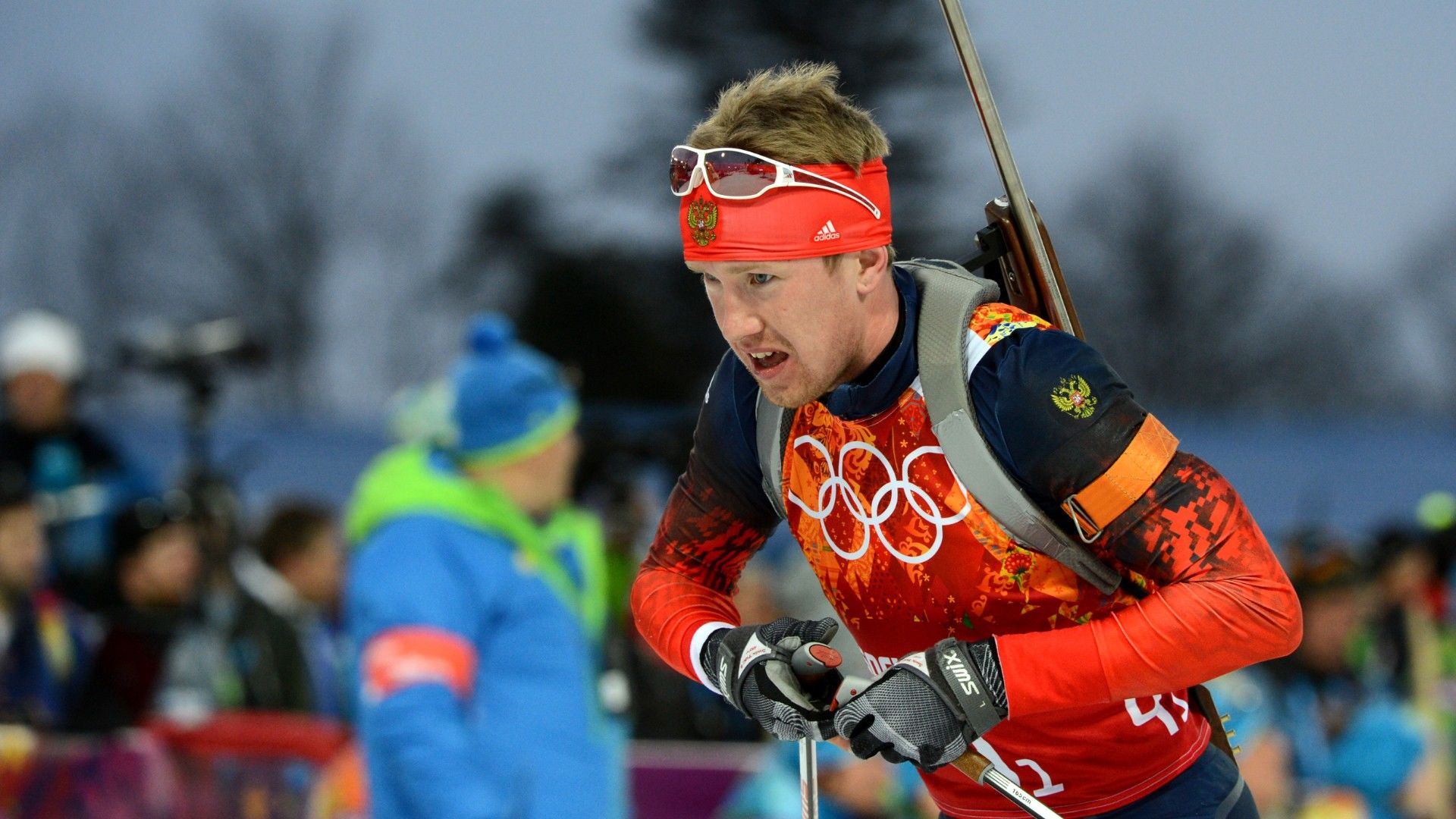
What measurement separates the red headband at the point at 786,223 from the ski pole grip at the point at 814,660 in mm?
617

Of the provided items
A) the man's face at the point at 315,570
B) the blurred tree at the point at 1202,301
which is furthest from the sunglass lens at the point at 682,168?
the blurred tree at the point at 1202,301

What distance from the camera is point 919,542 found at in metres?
2.47

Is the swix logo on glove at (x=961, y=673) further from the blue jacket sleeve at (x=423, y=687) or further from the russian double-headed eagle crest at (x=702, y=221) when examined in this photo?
the blue jacket sleeve at (x=423, y=687)

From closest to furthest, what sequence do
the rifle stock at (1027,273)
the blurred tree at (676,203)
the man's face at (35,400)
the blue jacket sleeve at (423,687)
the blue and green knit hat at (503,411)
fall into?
the rifle stock at (1027,273) → the blue jacket sleeve at (423,687) → the blue and green knit hat at (503,411) → the man's face at (35,400) → the blurred tree at (676,203)

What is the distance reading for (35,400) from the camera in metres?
6.68

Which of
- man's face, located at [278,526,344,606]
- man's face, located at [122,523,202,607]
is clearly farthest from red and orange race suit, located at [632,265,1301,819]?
man's face, located at [278,526,344,606]

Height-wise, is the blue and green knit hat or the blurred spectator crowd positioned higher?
the blue and green knit hat

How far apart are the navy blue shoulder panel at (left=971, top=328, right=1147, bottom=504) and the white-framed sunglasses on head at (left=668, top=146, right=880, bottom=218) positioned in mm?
390

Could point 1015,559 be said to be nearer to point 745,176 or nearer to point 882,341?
point 882,341

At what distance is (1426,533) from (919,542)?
796 cm

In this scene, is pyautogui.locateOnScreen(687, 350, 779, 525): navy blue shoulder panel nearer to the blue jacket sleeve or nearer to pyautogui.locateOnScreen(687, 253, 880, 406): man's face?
pyautogui.locateOnScreen(687, 253, 880, 406): man's face

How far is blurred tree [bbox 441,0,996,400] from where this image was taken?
935 centimetres

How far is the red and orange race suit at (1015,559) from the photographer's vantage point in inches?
88.7

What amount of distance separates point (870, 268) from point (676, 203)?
11.0 m
